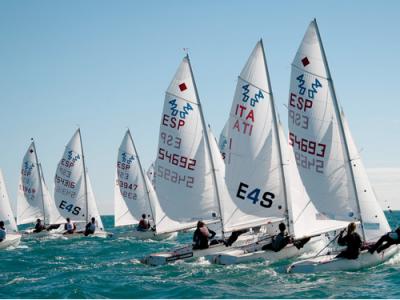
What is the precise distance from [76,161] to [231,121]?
18.8m

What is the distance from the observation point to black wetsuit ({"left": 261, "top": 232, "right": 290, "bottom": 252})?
19.3 metres

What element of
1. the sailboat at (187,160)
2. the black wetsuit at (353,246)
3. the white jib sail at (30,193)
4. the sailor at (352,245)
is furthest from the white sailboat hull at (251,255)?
the white jib sail at (30,193)

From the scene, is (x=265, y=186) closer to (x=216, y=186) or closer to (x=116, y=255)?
(x=216, y=186)

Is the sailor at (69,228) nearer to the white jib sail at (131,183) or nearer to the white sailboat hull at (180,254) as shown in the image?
the white jib sail at (131,183)

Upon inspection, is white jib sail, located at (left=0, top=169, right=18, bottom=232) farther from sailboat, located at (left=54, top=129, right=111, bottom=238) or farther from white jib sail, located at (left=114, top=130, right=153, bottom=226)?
white jib sail, located at (left=114, top=130, right=153, bottom=226)

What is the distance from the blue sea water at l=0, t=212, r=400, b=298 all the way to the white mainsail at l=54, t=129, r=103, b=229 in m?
16.0

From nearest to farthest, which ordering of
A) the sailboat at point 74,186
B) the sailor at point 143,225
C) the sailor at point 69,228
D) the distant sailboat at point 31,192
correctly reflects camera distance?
the sailor at point 143,225, the sailor at point 69,228, the sailboat at point 74,186, the distant sailboat at point 31,192

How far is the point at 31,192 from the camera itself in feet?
140

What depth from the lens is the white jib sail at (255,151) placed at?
20922 mm

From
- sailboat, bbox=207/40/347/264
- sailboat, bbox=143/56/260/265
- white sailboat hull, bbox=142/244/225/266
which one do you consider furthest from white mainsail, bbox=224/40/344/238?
sailboat, bbox=143/56/260/265

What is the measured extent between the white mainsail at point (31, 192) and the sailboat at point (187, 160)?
67.8ft

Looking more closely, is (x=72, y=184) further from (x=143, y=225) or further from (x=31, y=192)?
(x=143, y=225)

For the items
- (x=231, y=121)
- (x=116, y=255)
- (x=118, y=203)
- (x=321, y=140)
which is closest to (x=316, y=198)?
(x=321, y=140)

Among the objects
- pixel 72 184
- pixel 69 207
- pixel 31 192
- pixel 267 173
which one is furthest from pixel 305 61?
pixel 31 192
